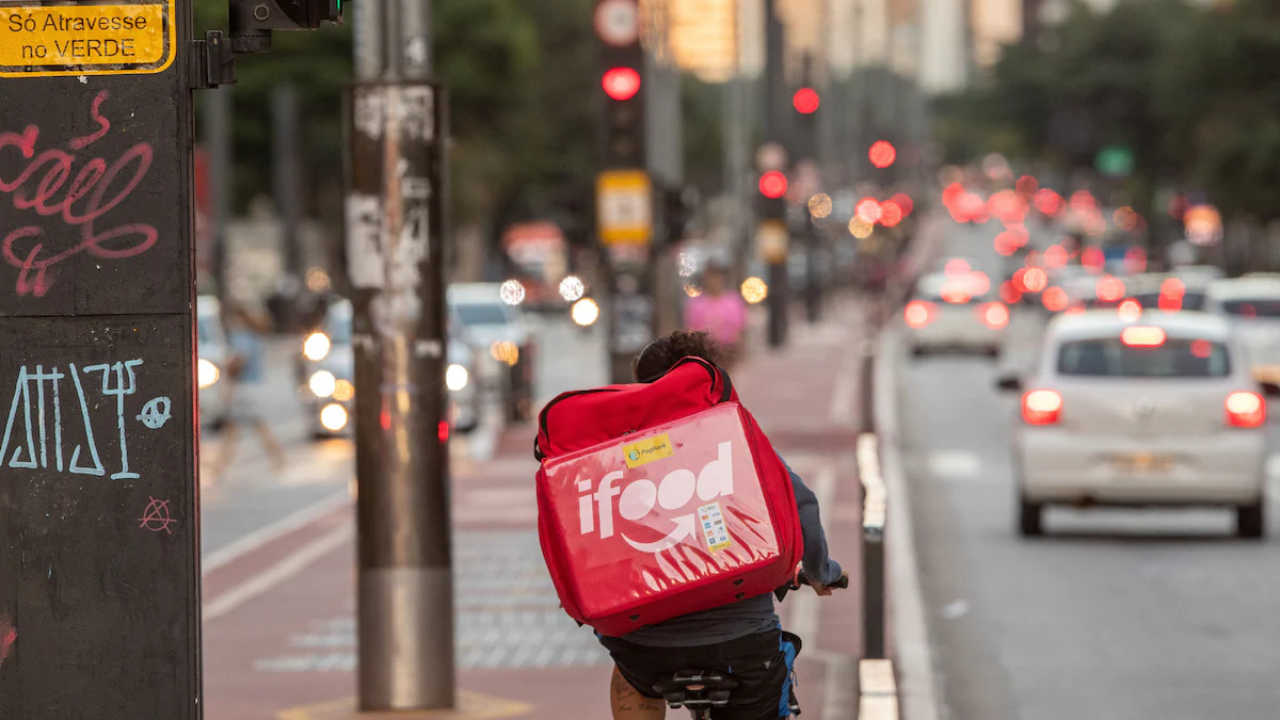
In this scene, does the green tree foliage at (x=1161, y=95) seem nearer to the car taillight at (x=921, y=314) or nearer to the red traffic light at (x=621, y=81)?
the car taillight at (x=921, y=314)

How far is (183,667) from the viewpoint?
6602 mm

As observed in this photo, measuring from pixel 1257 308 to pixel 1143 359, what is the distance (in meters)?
14.8

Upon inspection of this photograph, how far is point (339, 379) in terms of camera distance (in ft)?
90.7

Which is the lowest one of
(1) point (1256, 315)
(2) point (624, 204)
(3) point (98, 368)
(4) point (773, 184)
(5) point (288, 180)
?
(3) point (98, 368)

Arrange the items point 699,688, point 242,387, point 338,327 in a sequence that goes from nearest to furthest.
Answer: point 699,688
point 242,387
point 338,327

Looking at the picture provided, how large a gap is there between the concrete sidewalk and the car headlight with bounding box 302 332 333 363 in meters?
5.01

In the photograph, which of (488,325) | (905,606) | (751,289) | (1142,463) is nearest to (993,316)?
(751,289)

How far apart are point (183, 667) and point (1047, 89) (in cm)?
11681

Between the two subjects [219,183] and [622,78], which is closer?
[622,78]

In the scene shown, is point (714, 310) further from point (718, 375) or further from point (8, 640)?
point (718, 375)

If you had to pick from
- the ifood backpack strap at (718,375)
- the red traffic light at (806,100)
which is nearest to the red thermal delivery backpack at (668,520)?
the ifood backpack strap at (718,375)

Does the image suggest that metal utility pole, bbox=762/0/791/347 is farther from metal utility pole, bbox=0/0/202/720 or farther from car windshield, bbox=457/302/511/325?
metal utility pole, bbox=0/0/202/720

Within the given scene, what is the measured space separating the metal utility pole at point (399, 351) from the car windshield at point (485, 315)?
27899 mm

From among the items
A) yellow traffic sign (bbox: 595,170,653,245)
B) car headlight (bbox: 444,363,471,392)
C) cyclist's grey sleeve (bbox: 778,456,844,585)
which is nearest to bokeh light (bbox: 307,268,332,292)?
car headlight (bbox: 444,363,471,392)
